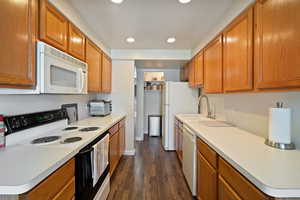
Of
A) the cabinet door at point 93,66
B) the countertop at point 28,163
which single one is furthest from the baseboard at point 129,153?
the countertop at point 28,163

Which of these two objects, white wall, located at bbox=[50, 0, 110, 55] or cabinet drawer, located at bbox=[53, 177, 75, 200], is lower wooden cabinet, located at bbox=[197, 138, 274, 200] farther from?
white wall, located at bbox=[50, 0, 110, 55]

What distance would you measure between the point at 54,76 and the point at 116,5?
1.07m

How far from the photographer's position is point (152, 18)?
2303 mm

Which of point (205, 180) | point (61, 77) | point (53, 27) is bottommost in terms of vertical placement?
point (205, 180)

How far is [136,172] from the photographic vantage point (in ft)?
10.1

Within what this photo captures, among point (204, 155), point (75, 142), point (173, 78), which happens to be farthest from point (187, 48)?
point (75, 142)

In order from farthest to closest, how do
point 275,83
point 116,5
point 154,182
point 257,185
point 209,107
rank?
point 209,107
point 154,182
point 116,5
point 275,83
point 257,185

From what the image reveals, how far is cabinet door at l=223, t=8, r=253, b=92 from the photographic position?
5.20ft

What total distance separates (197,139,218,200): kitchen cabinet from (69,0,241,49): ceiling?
5.09 feet

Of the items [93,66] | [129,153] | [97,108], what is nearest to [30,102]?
[93,66]

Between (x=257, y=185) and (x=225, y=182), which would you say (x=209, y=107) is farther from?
(x=257, y=185)

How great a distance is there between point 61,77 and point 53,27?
0.46 meters

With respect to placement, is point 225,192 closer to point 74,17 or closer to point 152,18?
point 152,18

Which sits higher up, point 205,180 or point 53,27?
point 53,27
